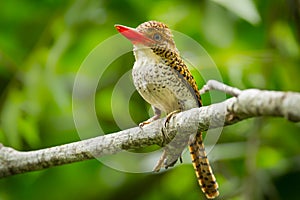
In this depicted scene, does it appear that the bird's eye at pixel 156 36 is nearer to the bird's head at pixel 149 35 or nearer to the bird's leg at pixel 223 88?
the bird's head at pixel 149 35

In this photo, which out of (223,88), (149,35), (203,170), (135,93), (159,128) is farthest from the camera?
(135,93)

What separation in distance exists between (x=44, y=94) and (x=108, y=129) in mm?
620

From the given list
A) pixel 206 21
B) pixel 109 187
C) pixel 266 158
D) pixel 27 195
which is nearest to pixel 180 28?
pixel 206 21

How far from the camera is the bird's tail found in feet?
5.95

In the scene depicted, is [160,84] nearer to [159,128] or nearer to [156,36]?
[156,36]

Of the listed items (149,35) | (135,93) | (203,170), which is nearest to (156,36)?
(149,35)

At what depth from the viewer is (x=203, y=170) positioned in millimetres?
1884

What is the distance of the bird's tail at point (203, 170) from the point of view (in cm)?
181

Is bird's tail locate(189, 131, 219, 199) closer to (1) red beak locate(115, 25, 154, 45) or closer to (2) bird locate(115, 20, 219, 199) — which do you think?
(2) bird locate(115, 20, 219, 199)

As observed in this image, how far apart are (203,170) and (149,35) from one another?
0.45 m

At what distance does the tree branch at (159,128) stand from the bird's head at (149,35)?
0.23m

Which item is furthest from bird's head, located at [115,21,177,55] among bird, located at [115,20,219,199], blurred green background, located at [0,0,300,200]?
blurred green background, located at [0,0,300,200]

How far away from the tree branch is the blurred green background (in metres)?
0.79

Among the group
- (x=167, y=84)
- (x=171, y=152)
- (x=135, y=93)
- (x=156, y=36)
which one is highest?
(x=156, y=36)
